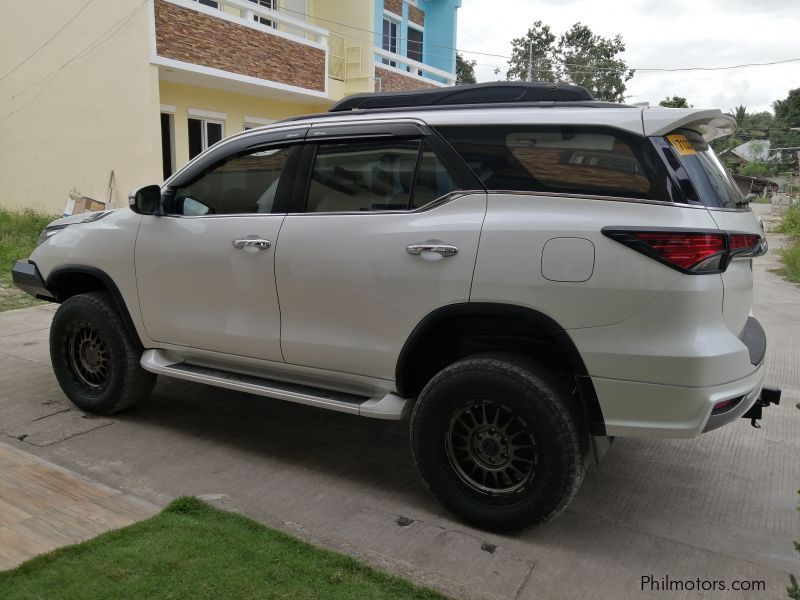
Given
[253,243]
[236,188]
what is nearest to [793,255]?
[236,188]

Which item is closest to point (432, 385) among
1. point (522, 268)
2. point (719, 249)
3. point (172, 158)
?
point (522, 268)

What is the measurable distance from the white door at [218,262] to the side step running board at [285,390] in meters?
0.15

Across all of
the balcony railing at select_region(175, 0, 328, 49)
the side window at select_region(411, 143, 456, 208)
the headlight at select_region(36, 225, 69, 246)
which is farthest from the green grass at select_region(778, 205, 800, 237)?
the headlight at select_region(36, 225, 69, 246)

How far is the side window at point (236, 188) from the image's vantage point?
3873 mm

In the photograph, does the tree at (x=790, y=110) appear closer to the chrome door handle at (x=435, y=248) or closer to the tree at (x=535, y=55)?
the tree at (x=535, y=55)

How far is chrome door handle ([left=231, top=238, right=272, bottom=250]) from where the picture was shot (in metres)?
3.66

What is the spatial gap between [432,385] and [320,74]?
15.5 meters

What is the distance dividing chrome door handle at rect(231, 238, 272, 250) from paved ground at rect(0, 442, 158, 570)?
1.45 m

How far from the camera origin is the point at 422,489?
3619 mm

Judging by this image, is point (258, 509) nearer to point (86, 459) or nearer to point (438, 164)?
Answer: point (86, 459)

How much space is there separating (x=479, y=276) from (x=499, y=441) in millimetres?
782

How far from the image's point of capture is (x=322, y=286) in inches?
137

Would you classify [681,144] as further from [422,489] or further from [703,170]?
[422,489]

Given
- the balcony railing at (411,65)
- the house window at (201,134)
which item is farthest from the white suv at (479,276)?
the balcony railing at (411,65)
